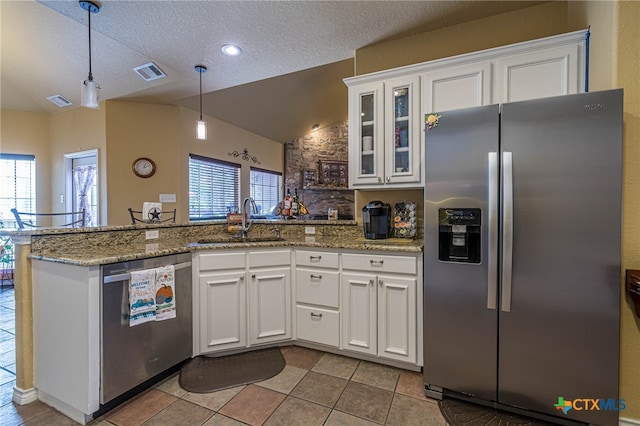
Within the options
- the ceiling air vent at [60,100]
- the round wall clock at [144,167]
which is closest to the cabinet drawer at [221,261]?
the round wall clock at [144,167]

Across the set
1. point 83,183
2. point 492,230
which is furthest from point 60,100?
point 492,230

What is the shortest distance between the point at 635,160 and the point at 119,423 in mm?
3126

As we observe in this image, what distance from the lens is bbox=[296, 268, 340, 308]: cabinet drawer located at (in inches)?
90.5

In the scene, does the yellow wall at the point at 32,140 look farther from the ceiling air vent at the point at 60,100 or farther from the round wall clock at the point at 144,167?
the round wall clock at the point at 144,167

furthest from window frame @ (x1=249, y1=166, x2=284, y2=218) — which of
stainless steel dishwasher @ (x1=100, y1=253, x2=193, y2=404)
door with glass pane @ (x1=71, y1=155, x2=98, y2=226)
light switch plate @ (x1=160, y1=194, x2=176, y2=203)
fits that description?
stainless steel dishwasher @ (x1=100, y1=253, x2=193, y2=404)

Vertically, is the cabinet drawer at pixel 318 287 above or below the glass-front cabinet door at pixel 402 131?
below

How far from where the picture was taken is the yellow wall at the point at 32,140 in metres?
4.50

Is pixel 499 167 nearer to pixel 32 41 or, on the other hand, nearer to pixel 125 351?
pixel 125 351

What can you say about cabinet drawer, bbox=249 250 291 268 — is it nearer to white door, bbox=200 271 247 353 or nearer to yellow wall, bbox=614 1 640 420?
white door, bbox=200 271 247 353

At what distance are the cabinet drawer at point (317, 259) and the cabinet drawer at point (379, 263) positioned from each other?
0.27ft

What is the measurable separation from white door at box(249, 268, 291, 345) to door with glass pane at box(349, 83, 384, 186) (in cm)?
105

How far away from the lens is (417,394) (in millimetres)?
1882

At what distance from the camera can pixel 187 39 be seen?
8.38ft
